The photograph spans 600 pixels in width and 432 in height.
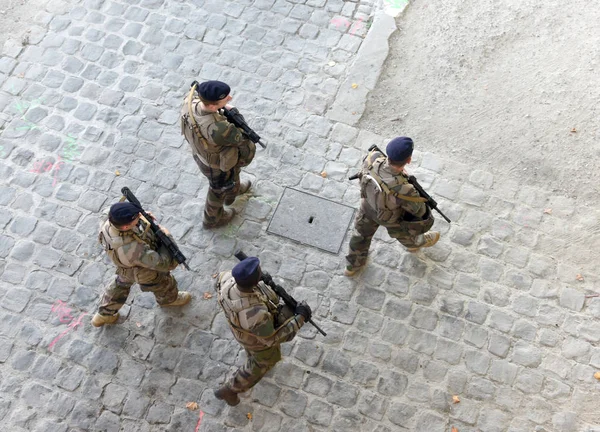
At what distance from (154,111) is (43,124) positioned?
148cm

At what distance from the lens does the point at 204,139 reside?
5.92 meters

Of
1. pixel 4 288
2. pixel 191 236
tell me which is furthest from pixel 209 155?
pixel 4 288

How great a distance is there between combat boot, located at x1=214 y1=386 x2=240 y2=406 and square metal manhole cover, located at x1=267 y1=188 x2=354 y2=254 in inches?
79.1

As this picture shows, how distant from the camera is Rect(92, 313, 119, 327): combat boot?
6.14 metres

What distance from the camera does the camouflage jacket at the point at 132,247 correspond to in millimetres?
5340

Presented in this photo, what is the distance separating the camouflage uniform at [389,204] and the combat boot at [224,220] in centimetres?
163

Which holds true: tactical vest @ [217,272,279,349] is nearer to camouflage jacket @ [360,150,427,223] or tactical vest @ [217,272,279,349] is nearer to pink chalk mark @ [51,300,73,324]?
camouflage jacket @ [360,150,427,223]

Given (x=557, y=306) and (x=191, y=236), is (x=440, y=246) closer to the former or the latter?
(x=557, y=306)

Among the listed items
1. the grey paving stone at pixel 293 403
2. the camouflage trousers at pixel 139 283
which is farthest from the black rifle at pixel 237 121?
the grey paving stone at pixel 293 403

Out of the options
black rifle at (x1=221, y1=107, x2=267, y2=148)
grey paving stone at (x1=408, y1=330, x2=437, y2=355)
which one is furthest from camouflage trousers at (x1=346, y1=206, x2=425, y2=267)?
black rifle at (x1=221, y1=107, x2=267, y2=148)

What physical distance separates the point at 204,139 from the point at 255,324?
2.08 meters

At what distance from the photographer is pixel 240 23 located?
8.67 metres

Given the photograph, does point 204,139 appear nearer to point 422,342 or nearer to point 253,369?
point 253,369

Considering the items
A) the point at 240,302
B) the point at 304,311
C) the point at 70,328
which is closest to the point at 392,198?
the point at 304,311
